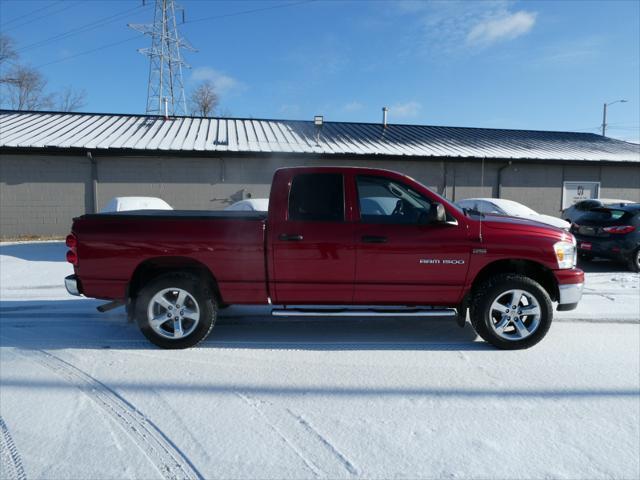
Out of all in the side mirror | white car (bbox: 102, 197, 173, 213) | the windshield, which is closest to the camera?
the side mirror

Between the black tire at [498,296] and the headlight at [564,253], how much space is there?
1.15 ft

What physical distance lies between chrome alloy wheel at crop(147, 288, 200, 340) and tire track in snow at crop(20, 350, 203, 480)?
77 centimetres

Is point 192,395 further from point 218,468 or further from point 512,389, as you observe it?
point 512,389

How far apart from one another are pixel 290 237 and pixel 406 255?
47.2 inches

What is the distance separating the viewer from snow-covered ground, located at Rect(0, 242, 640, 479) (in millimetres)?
2281

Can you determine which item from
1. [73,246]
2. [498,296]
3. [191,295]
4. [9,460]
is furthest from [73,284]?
[498,296]

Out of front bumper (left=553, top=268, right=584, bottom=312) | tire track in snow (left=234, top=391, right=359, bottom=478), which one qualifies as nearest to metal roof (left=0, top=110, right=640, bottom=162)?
front bumper (left=553, top=268, right=584, bottom=312)

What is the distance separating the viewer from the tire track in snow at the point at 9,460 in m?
2.17

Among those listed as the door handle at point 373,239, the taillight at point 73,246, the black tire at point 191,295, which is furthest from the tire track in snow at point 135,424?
the door handle at point 373,239

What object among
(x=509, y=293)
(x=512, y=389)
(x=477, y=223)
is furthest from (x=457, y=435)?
(x=477, y=223)

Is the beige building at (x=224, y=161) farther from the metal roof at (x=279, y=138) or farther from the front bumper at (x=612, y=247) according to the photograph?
the front bumper at (x=612, y=247)

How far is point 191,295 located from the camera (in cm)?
388

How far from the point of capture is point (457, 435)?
8.35 ft

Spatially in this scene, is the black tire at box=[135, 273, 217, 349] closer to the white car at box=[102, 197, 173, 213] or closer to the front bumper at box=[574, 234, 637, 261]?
the white car at box=[102, 197, 173, 213]
